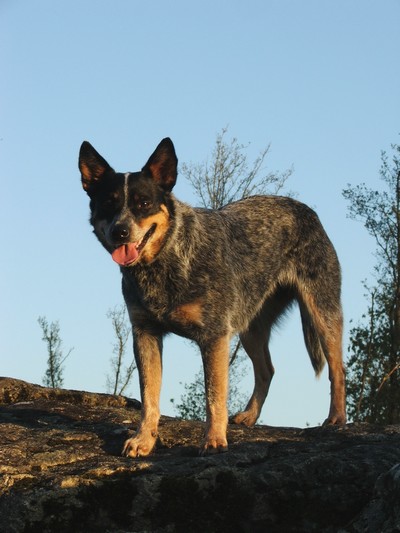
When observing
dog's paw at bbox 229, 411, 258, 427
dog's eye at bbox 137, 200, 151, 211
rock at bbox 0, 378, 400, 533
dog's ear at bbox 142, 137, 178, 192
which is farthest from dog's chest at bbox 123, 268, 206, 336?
dog's paw at bbox 229, 411, 258, 427

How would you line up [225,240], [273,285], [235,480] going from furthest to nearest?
[273,285], [225,240], [235,480]

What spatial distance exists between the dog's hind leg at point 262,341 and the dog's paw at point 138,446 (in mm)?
2361

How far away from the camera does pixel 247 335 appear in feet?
33.7

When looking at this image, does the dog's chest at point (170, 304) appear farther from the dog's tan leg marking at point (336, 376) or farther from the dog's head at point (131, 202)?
the dog's tan leg marking at point (336, 376)

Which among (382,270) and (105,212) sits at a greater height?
(382,270)

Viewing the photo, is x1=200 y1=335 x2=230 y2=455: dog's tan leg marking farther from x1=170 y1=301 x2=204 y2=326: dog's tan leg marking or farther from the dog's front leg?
the dog's front leg

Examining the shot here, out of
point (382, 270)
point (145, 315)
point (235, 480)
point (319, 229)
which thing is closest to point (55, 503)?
point (235, 480)

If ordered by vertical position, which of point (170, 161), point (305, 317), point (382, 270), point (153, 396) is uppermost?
point (382, 270)

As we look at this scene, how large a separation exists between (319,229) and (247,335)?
4.82 ft

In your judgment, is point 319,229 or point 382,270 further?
point 382,270

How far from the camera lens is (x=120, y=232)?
24.4 feet

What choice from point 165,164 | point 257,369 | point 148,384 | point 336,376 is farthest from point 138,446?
point 336,376

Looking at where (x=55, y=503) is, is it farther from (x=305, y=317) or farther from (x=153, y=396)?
(x=305, y=317)

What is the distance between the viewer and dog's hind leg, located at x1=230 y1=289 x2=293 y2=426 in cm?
1001
